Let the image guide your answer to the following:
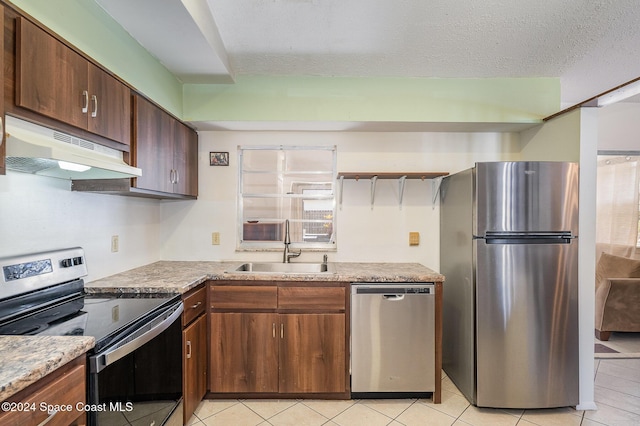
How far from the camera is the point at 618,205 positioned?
11.8 ft

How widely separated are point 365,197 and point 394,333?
3.88 feet

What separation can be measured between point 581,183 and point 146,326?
9.14ft

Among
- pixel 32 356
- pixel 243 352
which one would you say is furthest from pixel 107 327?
pixel 243 352

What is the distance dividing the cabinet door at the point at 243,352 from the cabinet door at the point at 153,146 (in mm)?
1009

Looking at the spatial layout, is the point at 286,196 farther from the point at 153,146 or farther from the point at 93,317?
the point at 93,317

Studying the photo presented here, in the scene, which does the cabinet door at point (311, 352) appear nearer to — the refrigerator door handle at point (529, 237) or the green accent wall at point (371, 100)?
the refrigerator door handle at point (529, 237)

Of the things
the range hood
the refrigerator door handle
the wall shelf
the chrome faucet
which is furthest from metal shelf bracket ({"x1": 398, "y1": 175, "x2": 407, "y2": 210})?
the range hood

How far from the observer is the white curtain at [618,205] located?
3.49 metres

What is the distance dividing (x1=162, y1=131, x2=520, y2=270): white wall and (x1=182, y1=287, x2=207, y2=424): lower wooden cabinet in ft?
2.63

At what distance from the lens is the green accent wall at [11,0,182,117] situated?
1253 millimetres

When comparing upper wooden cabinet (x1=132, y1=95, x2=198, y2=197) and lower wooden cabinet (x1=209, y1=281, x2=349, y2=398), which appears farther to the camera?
lower wooden cabinet (x1=209, y1=281, x2=349, y2=398)

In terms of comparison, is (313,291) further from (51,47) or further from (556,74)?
(556,74)

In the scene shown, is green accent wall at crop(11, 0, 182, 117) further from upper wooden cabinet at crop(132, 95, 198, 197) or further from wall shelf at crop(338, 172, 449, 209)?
wall shelf at crop(338, 172, 449, 209)

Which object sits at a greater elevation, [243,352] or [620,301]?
[620,301]
